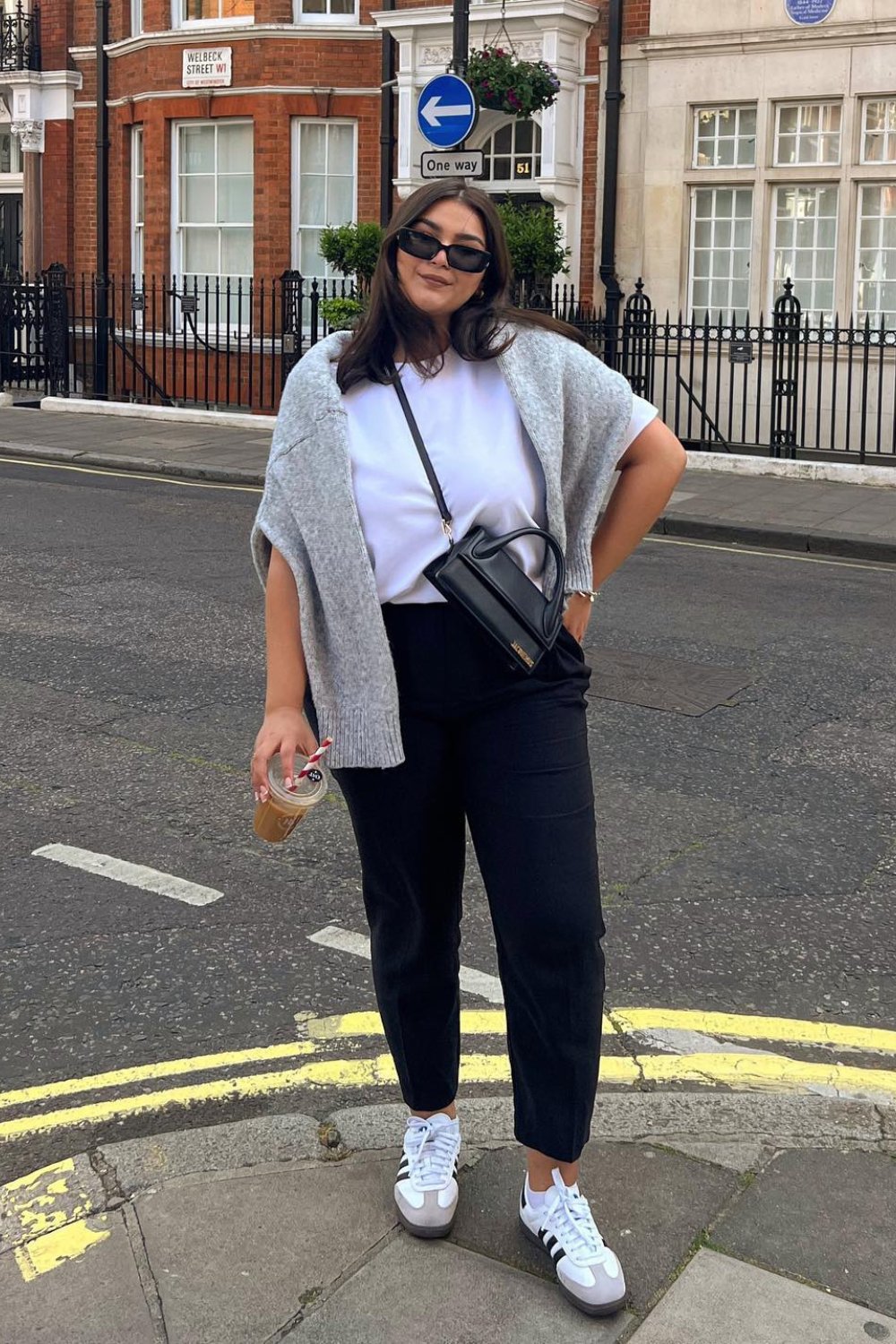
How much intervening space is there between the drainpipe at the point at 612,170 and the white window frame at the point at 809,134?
1931mm

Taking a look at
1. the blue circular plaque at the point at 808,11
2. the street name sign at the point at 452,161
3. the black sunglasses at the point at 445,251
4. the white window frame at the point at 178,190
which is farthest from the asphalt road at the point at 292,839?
the white window frame at the point at 178,190

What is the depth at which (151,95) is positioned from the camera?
68.9 ft

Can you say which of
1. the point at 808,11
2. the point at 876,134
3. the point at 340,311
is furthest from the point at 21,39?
the point at 876,134

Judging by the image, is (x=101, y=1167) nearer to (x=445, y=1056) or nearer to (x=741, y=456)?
(x=445, y=1056)

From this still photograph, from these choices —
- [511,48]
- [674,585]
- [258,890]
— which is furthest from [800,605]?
[511,48]

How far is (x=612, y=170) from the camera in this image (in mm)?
18469

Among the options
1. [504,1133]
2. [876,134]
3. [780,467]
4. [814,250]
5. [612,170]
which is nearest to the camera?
[504,1133]

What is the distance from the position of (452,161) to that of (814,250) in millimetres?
6463

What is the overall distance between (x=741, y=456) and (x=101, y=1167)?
44.1 feet

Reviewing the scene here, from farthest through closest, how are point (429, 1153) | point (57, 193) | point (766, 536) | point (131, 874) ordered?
point (57, 193), point (766, 536), point (131, 874), point (429, 1153)

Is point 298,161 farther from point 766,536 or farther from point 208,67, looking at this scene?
point 766,536

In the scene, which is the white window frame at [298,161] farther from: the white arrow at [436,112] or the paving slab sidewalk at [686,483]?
the white arrow at [436,112]

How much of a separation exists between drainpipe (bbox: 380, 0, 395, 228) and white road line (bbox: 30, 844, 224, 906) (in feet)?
52.1

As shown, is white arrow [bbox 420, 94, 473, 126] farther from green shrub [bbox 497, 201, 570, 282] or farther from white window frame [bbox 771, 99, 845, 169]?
white window frame [bbox 771, 99, 845, 169]
